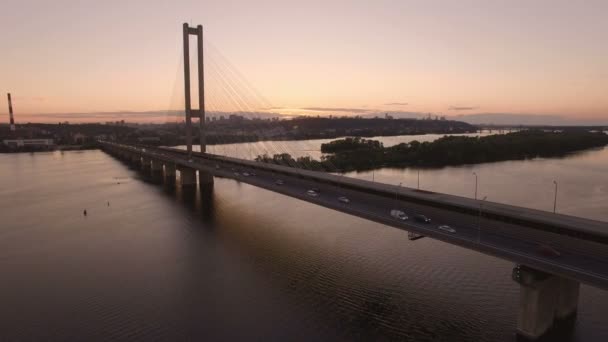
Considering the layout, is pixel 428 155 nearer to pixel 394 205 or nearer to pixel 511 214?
pixel 394 205

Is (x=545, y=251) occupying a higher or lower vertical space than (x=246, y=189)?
higher

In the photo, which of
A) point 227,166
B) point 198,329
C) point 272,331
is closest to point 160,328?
point 198,329

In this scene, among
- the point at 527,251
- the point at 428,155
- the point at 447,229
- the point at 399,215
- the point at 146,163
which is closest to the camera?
the point at 527,251

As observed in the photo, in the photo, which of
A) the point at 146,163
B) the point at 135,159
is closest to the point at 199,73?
the point at 146,163

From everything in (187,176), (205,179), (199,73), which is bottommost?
(205,179)

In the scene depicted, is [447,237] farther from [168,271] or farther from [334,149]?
[334,149]

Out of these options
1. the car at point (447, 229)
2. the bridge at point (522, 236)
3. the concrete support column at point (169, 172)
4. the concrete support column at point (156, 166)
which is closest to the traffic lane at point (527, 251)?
the bridge at point (522, 236)

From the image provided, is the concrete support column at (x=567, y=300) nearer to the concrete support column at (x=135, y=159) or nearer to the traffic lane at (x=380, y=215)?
the traffic lane at (x=380, y=215)
